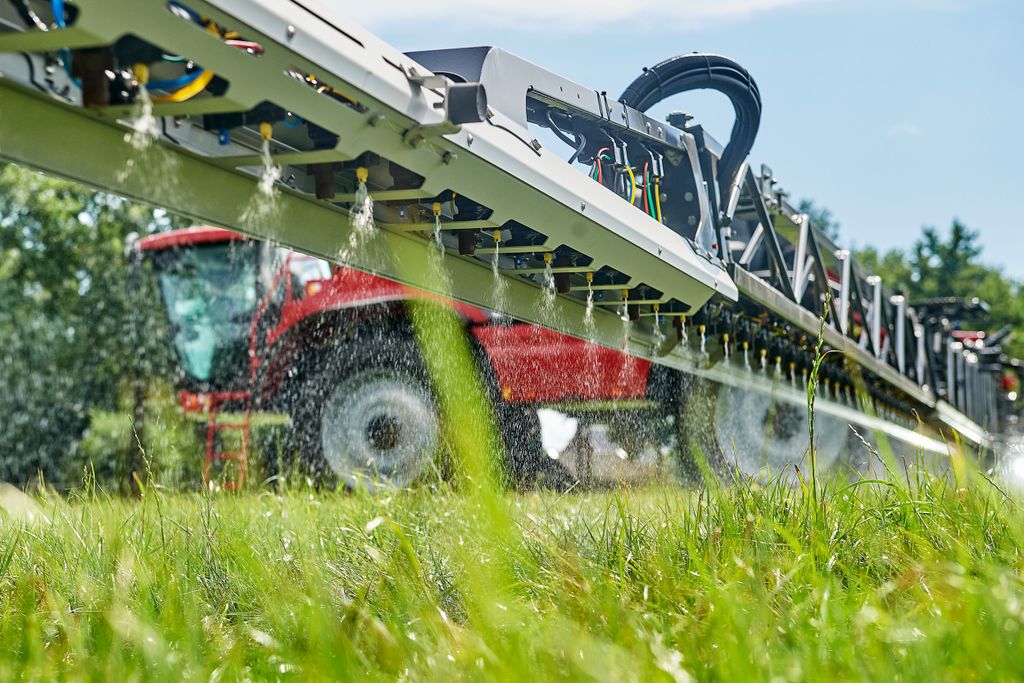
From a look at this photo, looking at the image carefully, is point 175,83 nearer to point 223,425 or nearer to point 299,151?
point 299,151

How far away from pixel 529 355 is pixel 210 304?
231 centimetres

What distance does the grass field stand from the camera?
1.50m

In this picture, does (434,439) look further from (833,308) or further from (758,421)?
(833,308)

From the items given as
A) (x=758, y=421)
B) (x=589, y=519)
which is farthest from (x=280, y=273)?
(x=589, y=519)

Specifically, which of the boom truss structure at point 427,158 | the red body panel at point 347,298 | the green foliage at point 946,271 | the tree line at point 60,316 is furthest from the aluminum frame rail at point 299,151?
the green foliage at point 946,271

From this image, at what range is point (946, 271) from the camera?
6744 centimetres

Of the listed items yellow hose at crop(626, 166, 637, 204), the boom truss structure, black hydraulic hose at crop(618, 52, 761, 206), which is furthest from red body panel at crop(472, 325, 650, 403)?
black hydraulic hose at crop(618, 52, 761, 206)

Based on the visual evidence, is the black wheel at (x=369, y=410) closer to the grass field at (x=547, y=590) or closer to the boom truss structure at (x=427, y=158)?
the boom truss structure at (x=427, y=158)

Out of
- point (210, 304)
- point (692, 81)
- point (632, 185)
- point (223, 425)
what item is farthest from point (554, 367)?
point (210, 304)

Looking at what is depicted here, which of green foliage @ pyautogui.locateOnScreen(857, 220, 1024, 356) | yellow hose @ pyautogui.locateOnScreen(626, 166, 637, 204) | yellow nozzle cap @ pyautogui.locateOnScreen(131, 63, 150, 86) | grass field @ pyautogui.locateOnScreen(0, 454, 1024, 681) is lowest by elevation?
grass field @ pyautogui.locateOnScreen(0, 454, 1024, 681)

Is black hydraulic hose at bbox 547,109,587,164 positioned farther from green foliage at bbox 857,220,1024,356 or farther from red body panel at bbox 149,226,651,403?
green foliage at bbox 857,220,1024,356

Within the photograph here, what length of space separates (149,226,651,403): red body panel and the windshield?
0.56 metres

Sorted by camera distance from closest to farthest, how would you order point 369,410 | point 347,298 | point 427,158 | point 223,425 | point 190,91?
point 190,91 → point 427,158 → point 369,410 → point 347,298 → point 223,425

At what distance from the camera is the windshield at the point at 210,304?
22.1 feet
